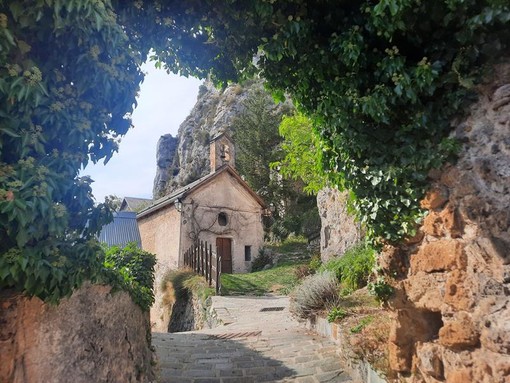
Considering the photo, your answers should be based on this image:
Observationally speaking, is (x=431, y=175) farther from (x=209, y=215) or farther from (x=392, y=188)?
(x=209, y=215)

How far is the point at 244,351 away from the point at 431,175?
14.1 feet

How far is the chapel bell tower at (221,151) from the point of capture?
19953mm

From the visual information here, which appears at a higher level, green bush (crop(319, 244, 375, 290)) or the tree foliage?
the tree foliage

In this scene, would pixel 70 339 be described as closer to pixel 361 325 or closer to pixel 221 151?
pixel 361 325

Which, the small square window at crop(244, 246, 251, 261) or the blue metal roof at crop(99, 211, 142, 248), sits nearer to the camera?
the small square window at crop(244, 246, 251, 261)

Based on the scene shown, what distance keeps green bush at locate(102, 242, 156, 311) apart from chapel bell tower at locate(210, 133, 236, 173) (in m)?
12.3

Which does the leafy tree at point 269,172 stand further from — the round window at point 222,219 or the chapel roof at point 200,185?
the round window at point 222,219

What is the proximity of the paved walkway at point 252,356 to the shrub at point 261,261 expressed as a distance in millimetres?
11249

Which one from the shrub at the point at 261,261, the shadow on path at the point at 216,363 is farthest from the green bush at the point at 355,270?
the shrub at the point at 261,261

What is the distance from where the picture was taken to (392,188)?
3500mm

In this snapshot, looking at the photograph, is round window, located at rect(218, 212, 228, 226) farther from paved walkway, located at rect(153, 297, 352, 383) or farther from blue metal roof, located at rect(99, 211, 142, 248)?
paved walkway, located at rect(153, 297, 352, 383)

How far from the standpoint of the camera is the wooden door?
64.2 feet

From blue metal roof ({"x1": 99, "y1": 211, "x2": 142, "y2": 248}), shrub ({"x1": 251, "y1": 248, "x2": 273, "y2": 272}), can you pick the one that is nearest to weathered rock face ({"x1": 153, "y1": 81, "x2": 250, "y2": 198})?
blue metal roof ({"x1": 99, "y1": 211, "x2": 142, "y2": 248})

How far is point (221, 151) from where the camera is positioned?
66.3 feet
